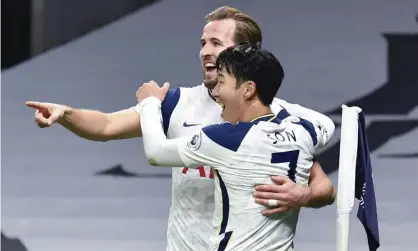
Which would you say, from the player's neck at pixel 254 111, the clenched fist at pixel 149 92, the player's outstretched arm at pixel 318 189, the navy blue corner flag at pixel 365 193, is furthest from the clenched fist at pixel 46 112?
the navy blue corner flag at pixel 365 193

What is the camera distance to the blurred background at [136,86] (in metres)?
3.50

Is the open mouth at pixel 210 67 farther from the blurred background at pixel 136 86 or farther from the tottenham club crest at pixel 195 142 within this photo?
the blurred background at pixel 136 86

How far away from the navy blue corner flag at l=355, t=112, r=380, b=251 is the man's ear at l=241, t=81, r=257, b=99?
0.33m

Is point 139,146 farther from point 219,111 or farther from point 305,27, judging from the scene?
point 219,111

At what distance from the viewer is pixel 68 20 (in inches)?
143

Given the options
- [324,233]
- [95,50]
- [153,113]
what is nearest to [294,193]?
[153,113]

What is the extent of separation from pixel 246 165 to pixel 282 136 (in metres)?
0.10

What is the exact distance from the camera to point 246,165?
5.73 ft

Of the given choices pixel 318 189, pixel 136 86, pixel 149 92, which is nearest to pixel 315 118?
pixel 318 189

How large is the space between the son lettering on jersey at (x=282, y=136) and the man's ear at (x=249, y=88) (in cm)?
10

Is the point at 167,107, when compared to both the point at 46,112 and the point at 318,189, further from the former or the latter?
the point at 318,189

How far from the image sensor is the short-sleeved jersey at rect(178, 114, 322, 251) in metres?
1.74

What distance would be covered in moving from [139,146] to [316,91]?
0.79 metres

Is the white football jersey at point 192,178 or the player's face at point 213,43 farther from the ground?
the player's face at point 213,43
